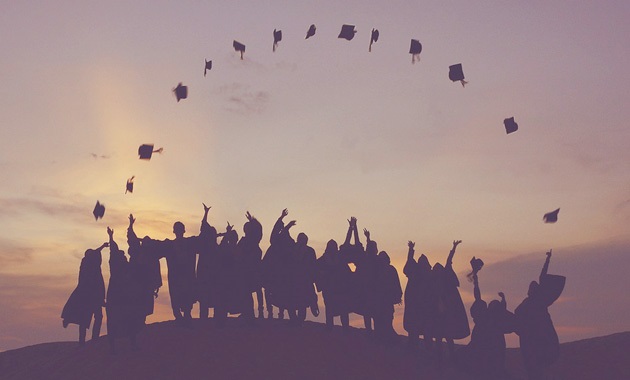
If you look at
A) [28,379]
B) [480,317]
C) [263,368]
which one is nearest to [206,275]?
[263,368]

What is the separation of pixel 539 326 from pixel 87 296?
36.6 feet

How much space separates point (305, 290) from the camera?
18688mm

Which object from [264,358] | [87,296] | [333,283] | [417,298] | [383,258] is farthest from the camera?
[383,258]

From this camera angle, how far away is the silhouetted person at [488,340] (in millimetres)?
17781

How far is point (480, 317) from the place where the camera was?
18.0 meters

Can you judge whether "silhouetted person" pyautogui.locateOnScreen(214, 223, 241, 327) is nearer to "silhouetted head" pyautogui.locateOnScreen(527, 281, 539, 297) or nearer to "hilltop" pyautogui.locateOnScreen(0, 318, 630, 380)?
"hilltop" pyautogui.locateOnScreen(0, 318, 630, 380)

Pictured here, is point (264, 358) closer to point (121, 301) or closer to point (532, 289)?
point (121, 301)

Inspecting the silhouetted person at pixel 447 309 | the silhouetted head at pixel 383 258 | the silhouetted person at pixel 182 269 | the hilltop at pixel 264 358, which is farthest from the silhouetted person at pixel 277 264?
the silhouetted person at pixel 447 309

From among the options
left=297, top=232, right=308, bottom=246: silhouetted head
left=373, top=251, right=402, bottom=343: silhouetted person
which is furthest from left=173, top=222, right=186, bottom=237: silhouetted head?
left=373, top=251, right=402, bottom=343: silhouetted person

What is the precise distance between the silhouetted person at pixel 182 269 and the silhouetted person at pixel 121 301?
3.08 feet

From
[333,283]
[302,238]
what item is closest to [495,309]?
[333,283]

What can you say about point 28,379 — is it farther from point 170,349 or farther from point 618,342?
point 618,342

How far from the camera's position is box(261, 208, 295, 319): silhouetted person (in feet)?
60.8

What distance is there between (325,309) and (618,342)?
8.56 m
